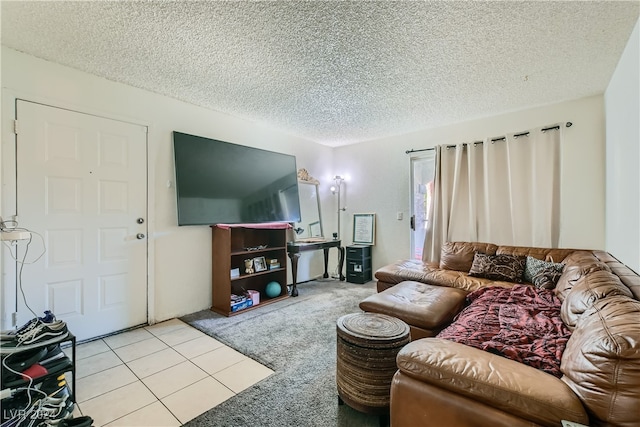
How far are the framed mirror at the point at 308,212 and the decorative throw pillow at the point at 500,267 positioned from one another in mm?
2236

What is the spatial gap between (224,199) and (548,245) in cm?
383

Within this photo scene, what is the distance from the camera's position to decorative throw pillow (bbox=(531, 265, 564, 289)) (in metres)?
2.56

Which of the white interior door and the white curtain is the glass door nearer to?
the white curtain

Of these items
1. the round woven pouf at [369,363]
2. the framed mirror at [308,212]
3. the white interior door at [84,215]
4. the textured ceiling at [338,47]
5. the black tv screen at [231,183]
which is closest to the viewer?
the round woven pouf at [369,363]

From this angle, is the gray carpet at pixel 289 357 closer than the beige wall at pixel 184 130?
Yes

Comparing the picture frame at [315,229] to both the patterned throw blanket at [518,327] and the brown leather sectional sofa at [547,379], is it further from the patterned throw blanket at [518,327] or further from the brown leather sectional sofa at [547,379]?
the brown leather sectional sofa at [547,379]

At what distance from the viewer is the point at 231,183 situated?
11.4 feet

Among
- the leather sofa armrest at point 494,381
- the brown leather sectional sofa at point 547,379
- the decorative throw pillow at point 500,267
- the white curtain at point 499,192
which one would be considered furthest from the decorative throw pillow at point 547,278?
the leather sofa armrest at point 494,381

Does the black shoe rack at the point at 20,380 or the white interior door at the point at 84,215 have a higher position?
the white interior door at the point at 84,215

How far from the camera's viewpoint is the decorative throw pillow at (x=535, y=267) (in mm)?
2657

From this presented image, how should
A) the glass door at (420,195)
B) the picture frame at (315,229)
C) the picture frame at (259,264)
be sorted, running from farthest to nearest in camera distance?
the picture frame at (315,229)
the glass door at (420,195)
the picture frame at (259,264)

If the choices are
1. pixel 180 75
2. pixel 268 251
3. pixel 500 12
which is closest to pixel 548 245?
pixel 500 12

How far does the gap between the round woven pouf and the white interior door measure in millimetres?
2364

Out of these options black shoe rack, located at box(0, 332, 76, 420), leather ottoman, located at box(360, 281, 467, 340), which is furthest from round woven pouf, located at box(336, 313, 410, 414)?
black shoe rack, located at box(0, 332, 76, 420)
